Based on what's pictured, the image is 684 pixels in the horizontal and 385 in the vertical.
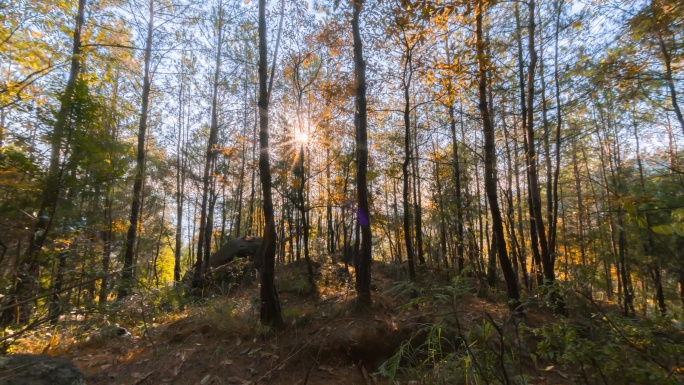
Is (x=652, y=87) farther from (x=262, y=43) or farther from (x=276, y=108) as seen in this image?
(x=276, y=108)

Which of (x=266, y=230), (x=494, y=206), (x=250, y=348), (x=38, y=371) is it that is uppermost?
(x=494, y=206)

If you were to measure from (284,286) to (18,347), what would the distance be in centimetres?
603

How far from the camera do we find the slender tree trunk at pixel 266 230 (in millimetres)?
5152

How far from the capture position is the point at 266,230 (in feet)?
17.0

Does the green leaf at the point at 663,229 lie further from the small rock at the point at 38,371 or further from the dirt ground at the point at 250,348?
the small rock at the point at 38,371

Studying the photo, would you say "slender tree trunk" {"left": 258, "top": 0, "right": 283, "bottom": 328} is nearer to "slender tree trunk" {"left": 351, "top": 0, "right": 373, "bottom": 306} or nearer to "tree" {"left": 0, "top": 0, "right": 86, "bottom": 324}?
"slender tree trunk" {"left": 351, "top": 0, "right": 373, "bottom": 306}

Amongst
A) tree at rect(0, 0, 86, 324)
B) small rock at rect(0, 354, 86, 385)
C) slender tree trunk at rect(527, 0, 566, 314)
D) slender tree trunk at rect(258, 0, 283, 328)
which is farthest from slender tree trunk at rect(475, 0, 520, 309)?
tree at rect(0, 0, 86, 324)

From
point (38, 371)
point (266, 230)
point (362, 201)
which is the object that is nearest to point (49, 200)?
point (38, 371)

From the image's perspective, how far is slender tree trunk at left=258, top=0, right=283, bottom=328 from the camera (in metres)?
5.15

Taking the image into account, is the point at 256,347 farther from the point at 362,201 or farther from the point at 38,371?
the point at 362,201

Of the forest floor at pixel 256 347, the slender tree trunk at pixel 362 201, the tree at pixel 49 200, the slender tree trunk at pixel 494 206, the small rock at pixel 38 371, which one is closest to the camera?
the small rock at pixel 38 371

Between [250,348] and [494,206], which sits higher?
[494,206]

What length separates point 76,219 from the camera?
4504mm

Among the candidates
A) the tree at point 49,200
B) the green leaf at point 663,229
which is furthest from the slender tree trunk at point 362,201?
the tree at point 49,200
